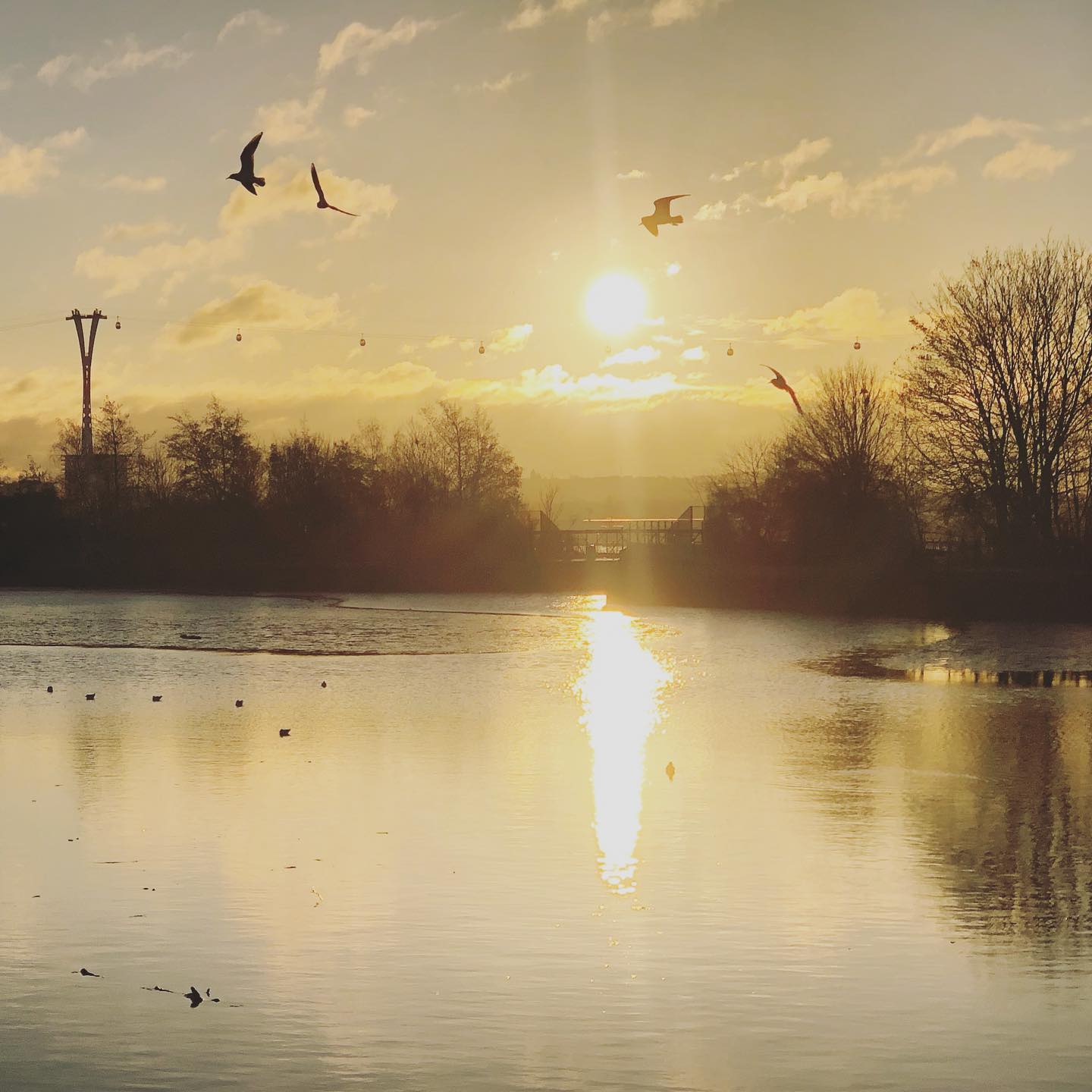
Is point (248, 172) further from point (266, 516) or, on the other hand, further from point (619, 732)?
point (266, 516)

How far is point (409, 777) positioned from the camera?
14.4 meters

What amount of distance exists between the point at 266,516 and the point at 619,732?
2682 inches

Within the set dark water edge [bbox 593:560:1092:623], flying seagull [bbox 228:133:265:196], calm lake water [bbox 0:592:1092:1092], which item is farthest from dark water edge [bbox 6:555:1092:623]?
flying seagull [bbox 228:133:265:196]

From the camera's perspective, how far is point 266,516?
277ft

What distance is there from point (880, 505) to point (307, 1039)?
58.2 m

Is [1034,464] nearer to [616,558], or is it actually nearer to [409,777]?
[616,558]

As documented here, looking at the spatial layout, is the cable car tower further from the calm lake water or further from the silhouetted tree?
the calm lake water

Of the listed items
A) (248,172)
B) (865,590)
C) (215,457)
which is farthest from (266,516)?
(248,172)

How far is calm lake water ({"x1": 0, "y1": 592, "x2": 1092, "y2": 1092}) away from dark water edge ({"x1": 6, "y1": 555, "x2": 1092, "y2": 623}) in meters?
25.9

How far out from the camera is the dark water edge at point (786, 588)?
154 feet

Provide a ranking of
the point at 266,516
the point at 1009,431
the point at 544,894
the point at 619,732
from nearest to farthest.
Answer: the point at 544,894 < the point at 619,732 < the point at 1009,431 < the point at 266,516

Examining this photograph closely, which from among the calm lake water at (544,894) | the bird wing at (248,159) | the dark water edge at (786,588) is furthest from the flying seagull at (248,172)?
the dark water edge at (786,588)

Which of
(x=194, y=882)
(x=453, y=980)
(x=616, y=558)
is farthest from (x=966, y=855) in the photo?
(x=616, y=558)

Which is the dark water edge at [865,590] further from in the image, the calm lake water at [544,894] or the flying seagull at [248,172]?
the flying seagull at [248,172]
